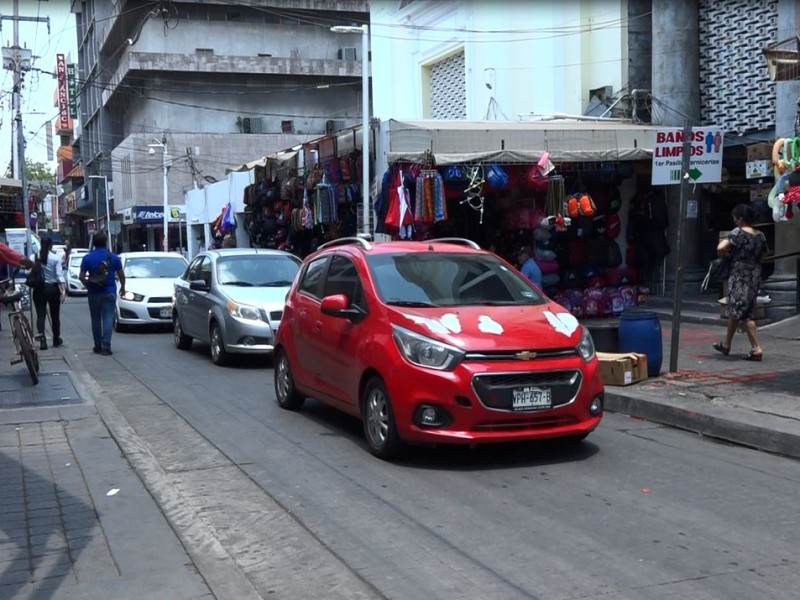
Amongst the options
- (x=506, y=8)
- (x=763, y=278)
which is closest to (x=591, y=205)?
(x=763, y=278)

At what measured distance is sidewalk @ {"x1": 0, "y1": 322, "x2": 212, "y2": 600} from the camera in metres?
4.87

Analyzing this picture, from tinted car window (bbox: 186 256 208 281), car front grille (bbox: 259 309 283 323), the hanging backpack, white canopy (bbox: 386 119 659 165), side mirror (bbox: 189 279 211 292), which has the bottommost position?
car front grille (bbox: 259 309 283 323)

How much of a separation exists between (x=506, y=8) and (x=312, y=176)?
33.5ft

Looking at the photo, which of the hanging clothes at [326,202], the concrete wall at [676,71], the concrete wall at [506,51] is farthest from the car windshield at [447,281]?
the concrete wall at [506,51]

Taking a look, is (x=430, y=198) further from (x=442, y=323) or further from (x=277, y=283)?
(x=442, y=323)

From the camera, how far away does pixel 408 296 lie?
7.94m

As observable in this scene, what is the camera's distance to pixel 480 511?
607 centimetres

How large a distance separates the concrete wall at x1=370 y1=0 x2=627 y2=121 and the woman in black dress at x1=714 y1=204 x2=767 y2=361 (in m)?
10.00

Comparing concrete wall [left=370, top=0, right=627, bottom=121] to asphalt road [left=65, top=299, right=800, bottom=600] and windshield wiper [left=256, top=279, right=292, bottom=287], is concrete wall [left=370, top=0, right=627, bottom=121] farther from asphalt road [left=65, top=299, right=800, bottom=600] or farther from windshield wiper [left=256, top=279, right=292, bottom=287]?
asphalt road [left=65, top=299, right=800, bottom=600]

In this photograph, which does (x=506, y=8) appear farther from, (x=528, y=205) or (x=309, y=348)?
(x=309, y=348)

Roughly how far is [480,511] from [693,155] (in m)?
6.00

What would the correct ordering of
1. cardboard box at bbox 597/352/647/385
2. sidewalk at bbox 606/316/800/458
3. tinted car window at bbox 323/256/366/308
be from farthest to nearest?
1. cardboard box at bbox 597/352/647/385
2. tinted car window at bbox 323/256/366/308
3. sidewalk at bbox 606/316/800/458

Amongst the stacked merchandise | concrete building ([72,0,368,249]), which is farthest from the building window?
concrete building ([72,0,368,249])

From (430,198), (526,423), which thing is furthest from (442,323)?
(430,198)
